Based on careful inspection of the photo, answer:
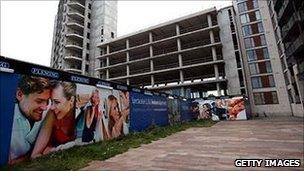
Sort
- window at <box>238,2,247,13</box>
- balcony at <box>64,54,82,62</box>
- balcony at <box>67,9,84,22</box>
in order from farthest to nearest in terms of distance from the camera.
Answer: balcony at <box>67,9,84,22</box> → balcony at <box>64,54,82,62</box> → window at <box>238,2,247,13</box>

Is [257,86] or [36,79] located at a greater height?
[257,86]

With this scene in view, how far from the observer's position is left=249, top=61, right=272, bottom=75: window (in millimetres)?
38875

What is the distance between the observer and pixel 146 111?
17234 mm

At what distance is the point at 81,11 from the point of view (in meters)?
58.8

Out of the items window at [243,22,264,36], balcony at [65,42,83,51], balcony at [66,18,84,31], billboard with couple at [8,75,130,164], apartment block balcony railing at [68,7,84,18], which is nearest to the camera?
billboard with couple at [8,75,130,164]

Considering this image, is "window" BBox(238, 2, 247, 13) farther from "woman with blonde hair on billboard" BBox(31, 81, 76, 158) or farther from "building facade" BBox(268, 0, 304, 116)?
"woman with blonde hair on billboard" BBox(31, 81, 76, 158)

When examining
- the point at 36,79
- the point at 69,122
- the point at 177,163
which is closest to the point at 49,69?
the point at 36,79

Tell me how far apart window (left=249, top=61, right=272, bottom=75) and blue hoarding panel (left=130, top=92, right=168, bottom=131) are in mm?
26602

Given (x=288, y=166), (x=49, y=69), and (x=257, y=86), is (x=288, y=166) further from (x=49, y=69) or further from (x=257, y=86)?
(x=257, y=86)

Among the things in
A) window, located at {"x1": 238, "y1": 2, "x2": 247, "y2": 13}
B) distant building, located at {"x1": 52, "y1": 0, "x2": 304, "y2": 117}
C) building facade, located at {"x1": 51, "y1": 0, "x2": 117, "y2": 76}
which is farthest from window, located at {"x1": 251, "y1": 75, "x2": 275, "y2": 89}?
building facade, located at {"x1": 51, "y1": 0, "x2": 117, "y2": 76}

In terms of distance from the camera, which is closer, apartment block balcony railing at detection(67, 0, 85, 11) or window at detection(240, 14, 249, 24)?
window at detection(240, 14, 249, 24)

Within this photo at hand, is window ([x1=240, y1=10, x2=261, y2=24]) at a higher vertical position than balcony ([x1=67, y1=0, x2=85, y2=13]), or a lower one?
lower

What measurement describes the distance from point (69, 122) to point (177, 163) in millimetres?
5721

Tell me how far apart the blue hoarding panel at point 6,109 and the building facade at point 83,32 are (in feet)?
151
